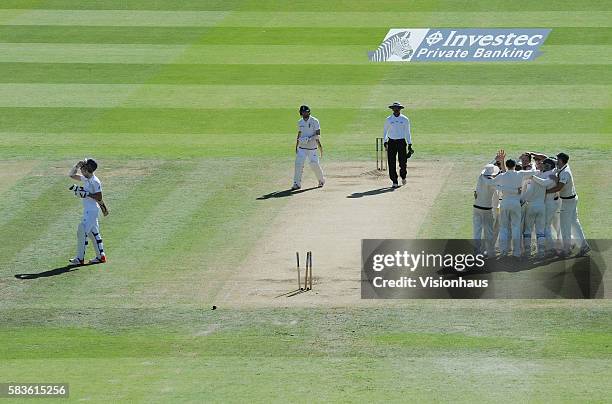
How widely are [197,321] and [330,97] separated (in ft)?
60.8

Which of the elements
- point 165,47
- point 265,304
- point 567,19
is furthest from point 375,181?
point 567,19

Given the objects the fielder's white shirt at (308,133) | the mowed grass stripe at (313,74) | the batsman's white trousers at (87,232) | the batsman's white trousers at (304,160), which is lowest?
the batsman's white trousers at (87,232)

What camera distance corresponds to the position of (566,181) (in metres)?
22.3

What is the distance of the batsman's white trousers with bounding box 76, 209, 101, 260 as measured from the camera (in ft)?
74.0

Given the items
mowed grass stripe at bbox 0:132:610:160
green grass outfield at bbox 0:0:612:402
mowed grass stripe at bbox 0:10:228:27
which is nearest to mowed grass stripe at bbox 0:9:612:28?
mowed grass stripe at bbox 0:10:228:27

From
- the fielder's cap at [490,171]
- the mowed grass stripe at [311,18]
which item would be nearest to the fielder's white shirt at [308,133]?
the fielder's cap at [490,171]

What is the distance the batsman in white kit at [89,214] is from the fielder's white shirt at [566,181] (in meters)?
7.85

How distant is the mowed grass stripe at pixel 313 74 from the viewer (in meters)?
39.0

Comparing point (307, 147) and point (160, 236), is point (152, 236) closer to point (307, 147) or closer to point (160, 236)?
A: point (160, 236)

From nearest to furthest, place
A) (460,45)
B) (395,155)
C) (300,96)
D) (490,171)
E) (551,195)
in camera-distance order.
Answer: (490,171) < (551,195) < (395,155) < (300,96) < (460,45)

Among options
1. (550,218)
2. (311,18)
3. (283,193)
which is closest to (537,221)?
(550,218)

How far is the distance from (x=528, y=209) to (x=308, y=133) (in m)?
6.87

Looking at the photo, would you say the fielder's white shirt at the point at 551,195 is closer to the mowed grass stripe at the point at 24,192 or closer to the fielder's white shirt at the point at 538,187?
the fielder's white shirt at the point at 538,187

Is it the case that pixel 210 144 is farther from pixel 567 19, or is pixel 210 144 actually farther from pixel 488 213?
pixel 567 19
